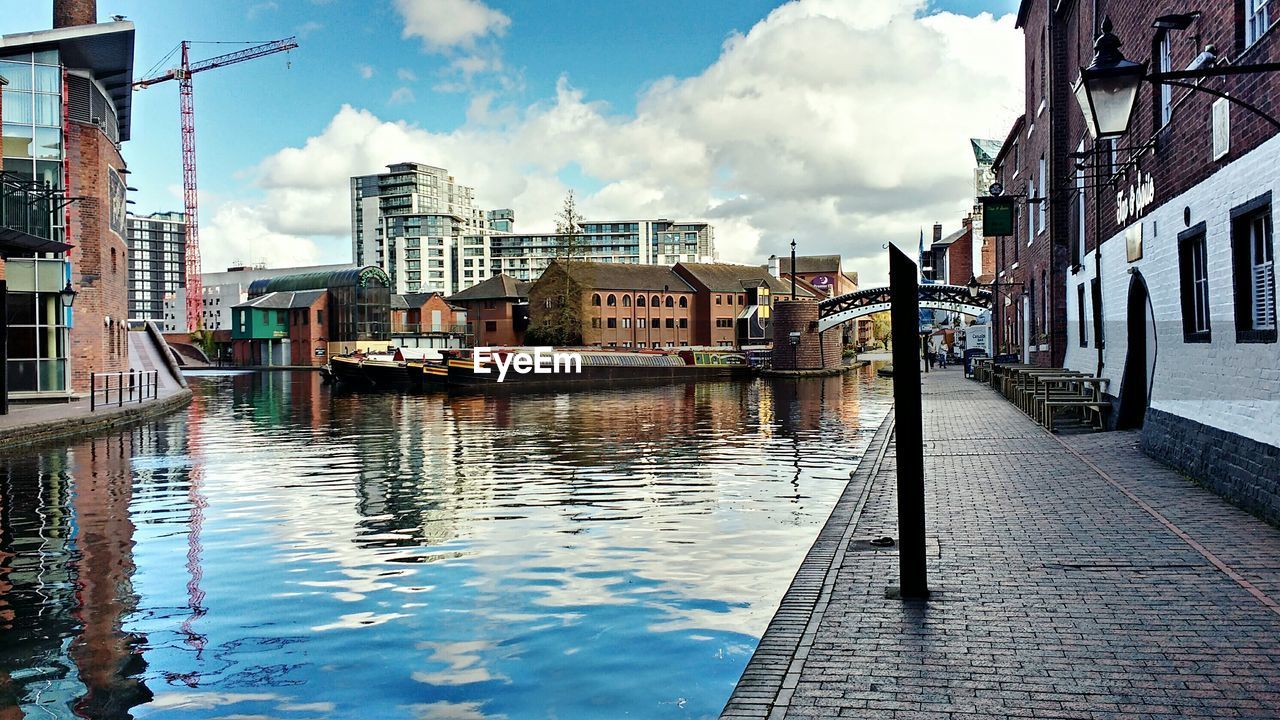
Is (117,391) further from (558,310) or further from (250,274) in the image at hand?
(250,274)

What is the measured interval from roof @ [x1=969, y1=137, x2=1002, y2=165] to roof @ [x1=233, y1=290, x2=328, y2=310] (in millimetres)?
56014

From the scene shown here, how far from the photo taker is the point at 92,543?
401 inches

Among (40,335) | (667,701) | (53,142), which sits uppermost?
(53,142)

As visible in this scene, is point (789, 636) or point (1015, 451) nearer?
point (789, 636)

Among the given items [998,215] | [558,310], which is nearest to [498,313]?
[558,310]

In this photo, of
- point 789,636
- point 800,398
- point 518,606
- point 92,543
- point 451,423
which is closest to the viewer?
point 789,636

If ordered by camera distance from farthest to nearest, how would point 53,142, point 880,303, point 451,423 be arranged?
1. point 880,303
2. point 53,142
3. point 451,423

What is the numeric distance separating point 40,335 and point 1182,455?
90.2ft

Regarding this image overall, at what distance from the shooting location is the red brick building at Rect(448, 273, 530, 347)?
92.4 m

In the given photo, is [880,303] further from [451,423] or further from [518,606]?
[518,606]

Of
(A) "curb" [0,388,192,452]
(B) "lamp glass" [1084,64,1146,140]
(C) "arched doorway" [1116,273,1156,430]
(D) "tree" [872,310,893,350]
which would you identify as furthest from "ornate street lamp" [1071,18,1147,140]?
(D) "tree" [872,310,893,350]

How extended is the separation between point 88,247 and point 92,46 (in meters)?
6.09

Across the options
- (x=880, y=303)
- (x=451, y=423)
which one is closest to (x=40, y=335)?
(x=451, y=423)

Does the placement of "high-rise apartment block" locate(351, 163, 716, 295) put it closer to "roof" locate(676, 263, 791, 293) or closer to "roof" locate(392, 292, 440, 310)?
"roof" locate(392, 292, 440, 310)
